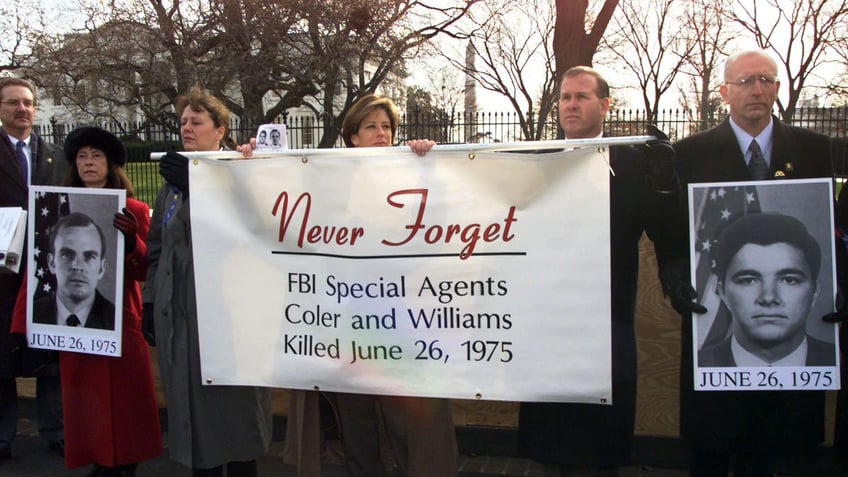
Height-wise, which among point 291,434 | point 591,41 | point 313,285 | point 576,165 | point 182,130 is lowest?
point 291,434

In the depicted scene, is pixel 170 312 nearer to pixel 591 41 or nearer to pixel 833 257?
pixel 833 257

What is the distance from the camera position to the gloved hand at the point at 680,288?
2.65 m

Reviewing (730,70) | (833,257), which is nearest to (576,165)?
(730,70)

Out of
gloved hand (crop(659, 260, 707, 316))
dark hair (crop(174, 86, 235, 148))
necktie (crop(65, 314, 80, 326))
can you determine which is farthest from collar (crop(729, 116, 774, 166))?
necktie (crop(65, 314, 80, 326))

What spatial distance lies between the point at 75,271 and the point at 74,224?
0.76ft

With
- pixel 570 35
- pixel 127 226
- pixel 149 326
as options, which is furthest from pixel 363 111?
pixel 570 35

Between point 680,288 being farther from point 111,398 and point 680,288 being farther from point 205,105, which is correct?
point 111,398

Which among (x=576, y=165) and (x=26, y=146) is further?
(x=26, y=146)

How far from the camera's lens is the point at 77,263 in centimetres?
344

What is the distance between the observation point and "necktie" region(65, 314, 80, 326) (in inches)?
136

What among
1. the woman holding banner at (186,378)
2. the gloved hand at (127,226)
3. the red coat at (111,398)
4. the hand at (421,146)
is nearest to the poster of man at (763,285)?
the hand at (421,146)

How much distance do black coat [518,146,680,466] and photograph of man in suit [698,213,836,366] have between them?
0.96 ft

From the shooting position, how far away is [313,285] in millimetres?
2912

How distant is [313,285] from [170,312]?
66 cm
